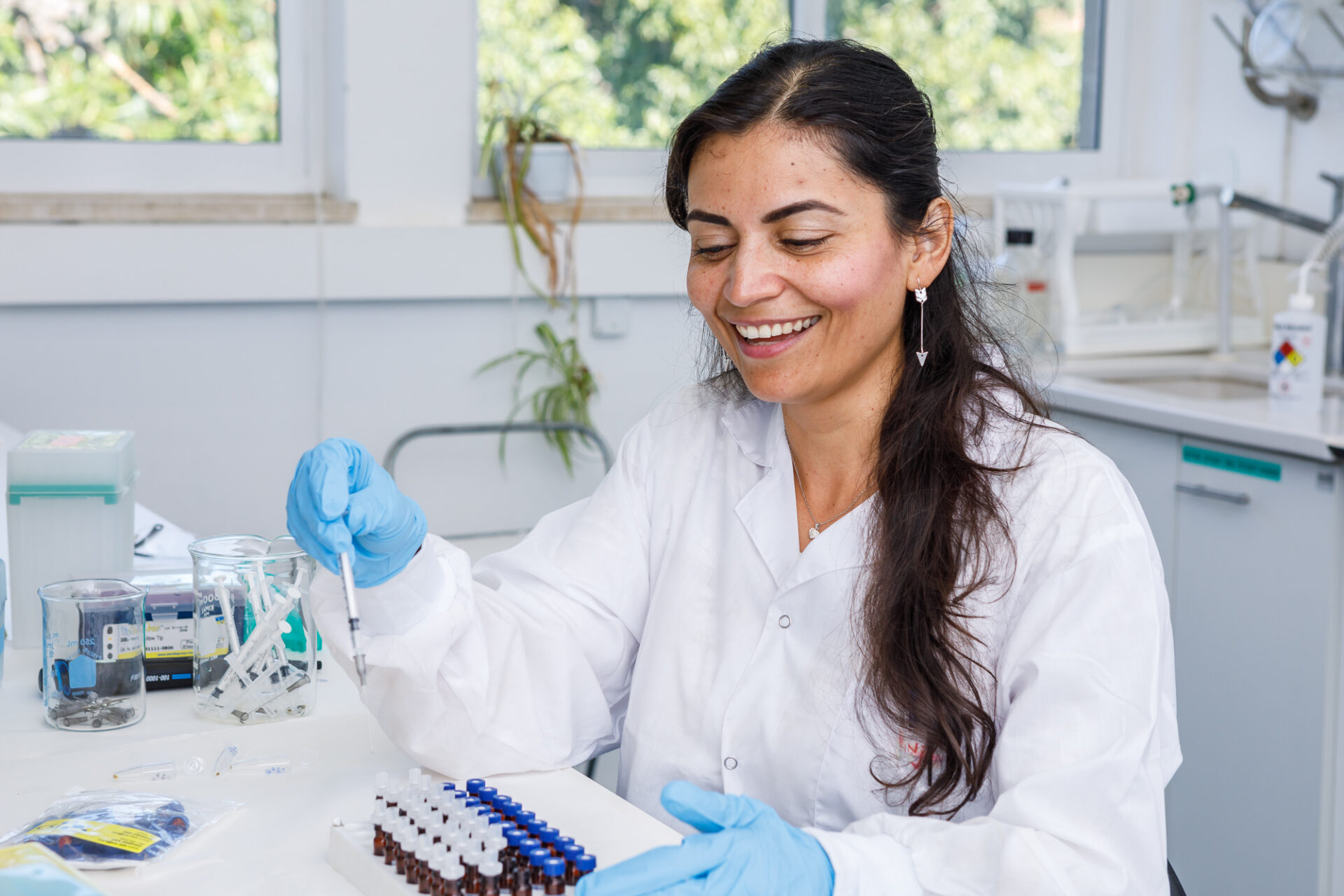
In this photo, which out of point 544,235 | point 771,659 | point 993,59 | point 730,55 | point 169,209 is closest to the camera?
point 771,659

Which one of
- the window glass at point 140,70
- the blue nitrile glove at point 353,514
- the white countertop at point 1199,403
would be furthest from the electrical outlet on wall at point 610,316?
the blue nitrile glove at point 353,514

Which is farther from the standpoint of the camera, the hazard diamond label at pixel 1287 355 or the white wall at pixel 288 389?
the white wall at pixel 288 389

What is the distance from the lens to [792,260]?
1197 mm

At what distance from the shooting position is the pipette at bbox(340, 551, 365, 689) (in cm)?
102

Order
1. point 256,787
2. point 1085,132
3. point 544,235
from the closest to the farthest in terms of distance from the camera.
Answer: point 256,787, point 544,235, point 1085,132

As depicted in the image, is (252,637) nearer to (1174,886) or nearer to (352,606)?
(352,606)

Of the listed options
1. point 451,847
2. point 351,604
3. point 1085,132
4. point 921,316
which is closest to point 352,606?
point 351,604

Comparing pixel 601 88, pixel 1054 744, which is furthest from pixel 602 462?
pixel 1054 744

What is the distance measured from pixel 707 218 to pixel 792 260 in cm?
9

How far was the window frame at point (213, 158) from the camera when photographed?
8.13 feet

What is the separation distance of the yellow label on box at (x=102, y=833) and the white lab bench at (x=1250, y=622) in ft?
5.64

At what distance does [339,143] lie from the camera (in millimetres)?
2537

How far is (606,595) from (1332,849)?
1347 mm

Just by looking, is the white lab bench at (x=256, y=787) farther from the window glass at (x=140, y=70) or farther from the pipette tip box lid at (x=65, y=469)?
the window glass at (x=140, y=70)
